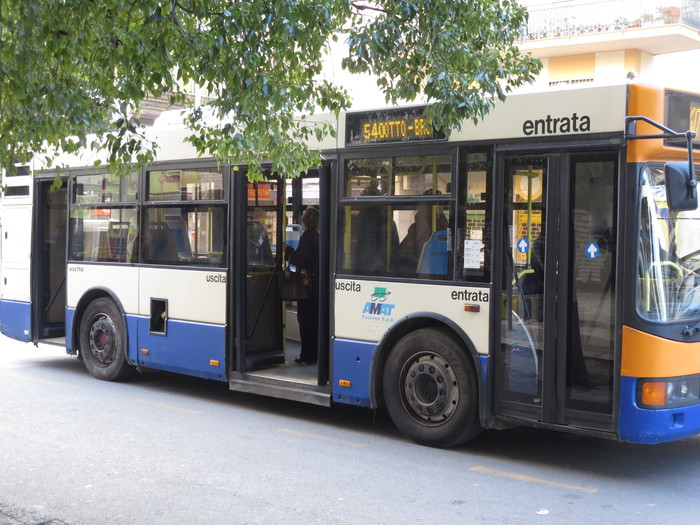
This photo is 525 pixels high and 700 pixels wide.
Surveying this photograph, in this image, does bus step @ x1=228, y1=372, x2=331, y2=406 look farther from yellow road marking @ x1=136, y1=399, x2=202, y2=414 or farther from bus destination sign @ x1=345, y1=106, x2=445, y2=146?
bus destination sign @ x1=345, y1=106, x2=445, y2=146

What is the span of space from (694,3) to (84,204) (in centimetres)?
1738

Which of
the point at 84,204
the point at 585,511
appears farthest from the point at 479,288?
the point at 84,204

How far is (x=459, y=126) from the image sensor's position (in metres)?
6.93

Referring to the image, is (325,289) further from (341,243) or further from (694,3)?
(694,3)

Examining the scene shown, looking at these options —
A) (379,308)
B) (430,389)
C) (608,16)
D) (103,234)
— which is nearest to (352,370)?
(379,308)

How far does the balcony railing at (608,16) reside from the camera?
2233 centimetres

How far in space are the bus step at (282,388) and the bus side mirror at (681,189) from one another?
3737 millimetres

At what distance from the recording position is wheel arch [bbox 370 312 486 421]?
7348mm

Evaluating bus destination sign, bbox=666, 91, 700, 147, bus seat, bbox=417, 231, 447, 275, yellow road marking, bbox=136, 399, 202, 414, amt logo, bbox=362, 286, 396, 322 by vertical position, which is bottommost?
yellow road marking, bbox=136, 399, 202, 414

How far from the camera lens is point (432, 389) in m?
7.74

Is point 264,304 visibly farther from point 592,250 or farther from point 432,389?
point 592,250

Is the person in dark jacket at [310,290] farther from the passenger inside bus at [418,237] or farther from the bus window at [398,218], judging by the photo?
the passenger inside bus at [418,237]

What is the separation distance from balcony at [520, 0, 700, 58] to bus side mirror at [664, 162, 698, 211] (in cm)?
1720

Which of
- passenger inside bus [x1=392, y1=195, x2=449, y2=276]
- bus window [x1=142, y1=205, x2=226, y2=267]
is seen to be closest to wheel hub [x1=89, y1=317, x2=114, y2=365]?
bus window [x1=142, y1=205, x2=226, y2=267]
